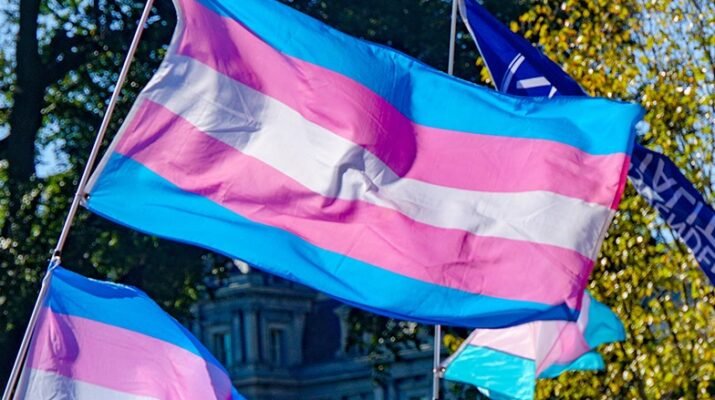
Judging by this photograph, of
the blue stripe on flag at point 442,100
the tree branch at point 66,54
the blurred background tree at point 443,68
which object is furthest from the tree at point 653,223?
the tree branch at point 66,54

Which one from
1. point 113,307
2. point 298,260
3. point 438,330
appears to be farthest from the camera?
point 438,330

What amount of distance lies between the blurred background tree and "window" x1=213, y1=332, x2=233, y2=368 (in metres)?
53.5

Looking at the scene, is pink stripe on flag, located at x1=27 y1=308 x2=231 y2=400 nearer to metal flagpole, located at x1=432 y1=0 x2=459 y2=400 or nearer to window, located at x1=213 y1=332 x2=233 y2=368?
metal flagpole, located at x1=432 y1=0 x2=459 y2=400

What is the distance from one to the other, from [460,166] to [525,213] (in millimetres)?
454

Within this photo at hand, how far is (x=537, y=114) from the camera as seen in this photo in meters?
11.0

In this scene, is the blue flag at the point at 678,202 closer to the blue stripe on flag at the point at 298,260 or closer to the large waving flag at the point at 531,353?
the large waving flag at the point at 531,353

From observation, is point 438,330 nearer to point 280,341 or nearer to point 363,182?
point 363,182

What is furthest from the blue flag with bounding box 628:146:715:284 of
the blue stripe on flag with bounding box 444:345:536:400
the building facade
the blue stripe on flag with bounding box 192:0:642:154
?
the building facade

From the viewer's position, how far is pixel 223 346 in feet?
274

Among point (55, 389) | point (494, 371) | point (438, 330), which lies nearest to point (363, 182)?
point (55, 389)

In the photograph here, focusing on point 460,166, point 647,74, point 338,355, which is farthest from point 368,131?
point 338,355

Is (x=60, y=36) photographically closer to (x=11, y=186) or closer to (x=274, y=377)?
(x=11, y=186)

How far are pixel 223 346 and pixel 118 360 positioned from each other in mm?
73118

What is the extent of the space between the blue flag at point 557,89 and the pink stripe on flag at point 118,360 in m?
3.71
